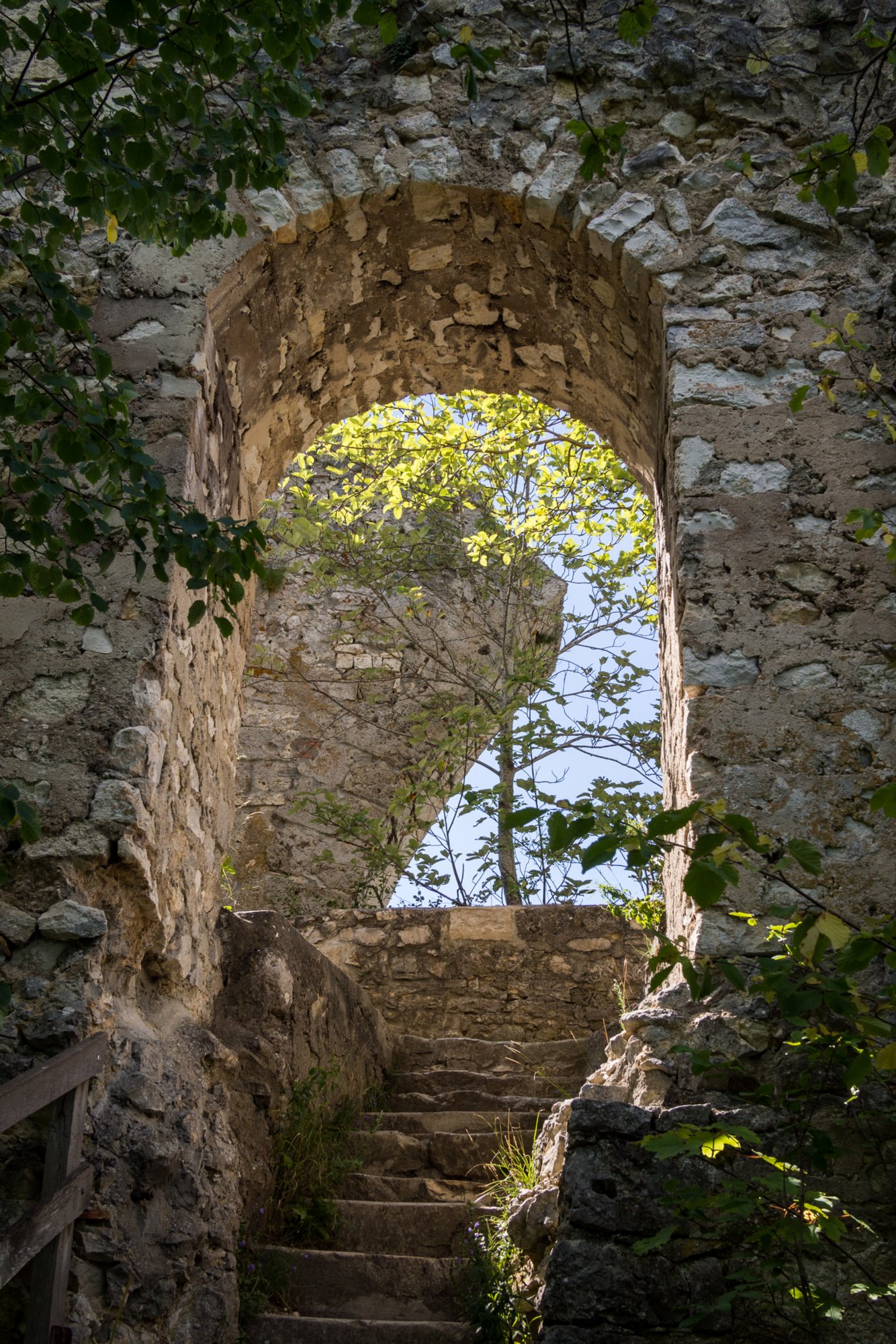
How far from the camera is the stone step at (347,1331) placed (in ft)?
9.14

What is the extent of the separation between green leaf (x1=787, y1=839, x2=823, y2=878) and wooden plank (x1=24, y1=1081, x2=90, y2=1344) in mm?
1512

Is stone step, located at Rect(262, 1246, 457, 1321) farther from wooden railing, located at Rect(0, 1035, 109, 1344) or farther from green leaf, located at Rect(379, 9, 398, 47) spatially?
green leaf, located at Rect(379, 9, 398, 47)

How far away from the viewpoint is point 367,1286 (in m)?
3.08

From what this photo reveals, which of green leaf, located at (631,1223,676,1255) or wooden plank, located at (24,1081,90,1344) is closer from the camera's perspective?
green leaf, located at (631,1223,676,1255)

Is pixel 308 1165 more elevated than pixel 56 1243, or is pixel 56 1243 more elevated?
pixel 56 1243

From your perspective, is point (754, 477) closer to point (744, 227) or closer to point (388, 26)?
point (744, 227)

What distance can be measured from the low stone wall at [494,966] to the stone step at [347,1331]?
2.46 metres

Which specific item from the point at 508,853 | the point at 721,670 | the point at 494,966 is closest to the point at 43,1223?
the point at 721,670

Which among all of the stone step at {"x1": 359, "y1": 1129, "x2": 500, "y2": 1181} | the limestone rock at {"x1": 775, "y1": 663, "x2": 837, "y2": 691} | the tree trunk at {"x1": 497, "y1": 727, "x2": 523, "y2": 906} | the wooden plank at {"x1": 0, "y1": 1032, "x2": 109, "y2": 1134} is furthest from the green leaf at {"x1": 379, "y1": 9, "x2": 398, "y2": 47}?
the tree trunk at {"x1": 497, "y1": 727, "x2": 523, "y2": 906}

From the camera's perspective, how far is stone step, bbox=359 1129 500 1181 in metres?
3.81

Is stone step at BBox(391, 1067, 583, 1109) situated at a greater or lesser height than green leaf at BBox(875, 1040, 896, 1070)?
lesser

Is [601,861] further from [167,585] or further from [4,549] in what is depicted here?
[4,549]

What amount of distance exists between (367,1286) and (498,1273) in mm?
430

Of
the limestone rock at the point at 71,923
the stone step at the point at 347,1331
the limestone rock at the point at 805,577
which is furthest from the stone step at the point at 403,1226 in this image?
the limestone rock at the point at 805,577
